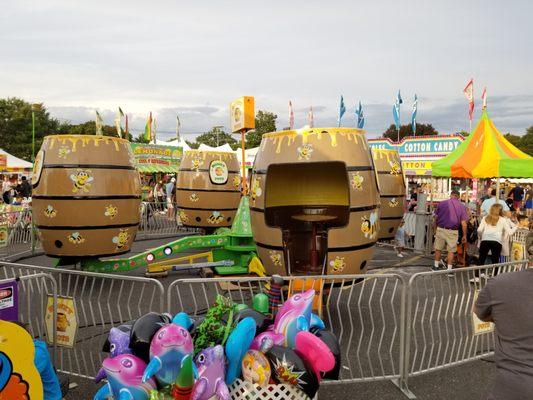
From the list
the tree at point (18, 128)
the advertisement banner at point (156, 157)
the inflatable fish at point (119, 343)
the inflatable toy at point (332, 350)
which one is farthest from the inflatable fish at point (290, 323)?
the tree at point (18, 128)

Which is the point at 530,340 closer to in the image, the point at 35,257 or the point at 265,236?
the point at 265,236

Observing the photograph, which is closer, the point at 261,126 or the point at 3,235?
the point at 3,235

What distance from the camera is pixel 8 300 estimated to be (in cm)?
331

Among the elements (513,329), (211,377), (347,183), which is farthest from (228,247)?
(513,329)

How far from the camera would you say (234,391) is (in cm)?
284

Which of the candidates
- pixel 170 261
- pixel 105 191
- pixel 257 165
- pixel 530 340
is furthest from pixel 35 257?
pixel 530 340

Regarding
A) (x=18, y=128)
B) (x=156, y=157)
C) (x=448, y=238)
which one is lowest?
(x=448, y=238)

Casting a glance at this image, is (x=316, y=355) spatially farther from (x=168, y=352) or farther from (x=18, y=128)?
(x=18, y=128)

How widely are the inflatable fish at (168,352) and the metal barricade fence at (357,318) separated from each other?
3.08 ft

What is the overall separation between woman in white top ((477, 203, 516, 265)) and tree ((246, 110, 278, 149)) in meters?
32.5

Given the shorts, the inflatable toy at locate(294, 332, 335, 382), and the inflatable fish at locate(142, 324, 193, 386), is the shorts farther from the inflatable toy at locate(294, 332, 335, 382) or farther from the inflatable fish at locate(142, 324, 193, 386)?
the inflatable fish at locate(142, 324, 193, 386)

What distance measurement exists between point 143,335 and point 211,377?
21.2 inches

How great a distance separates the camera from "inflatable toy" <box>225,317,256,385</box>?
111 inches

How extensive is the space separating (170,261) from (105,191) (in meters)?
2.14
